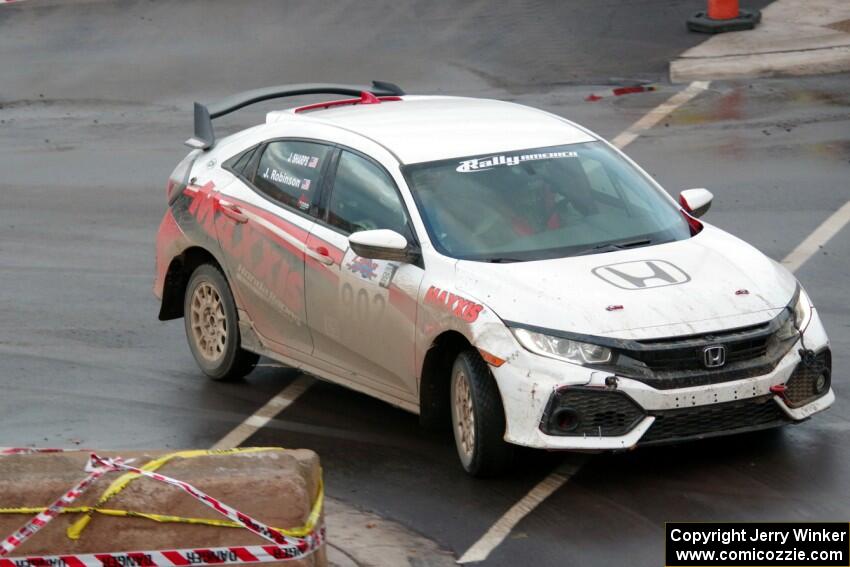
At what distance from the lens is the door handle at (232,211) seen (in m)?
9.84

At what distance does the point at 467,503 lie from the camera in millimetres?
7910

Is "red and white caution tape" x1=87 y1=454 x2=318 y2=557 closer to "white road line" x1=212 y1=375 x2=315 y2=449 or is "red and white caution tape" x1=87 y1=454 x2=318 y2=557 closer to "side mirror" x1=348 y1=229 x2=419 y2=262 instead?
"side mirror" x1=348 y1=229 x2=419 y2=262

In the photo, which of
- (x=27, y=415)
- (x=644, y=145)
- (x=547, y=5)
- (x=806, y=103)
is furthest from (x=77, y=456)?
(x=547, y=5)

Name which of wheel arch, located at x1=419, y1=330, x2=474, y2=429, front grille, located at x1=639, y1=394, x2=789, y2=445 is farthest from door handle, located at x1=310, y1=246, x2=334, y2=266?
front grille, located at x1=639, y1=394, x2=789, y2=445

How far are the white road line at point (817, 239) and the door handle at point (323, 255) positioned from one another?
4227 mm

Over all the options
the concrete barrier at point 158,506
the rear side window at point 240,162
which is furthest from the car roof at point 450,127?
the concrete barrier at point 158,506

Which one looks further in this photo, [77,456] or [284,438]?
[284,438]

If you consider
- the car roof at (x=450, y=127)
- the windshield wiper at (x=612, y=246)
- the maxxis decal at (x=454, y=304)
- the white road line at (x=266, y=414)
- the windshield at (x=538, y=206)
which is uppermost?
the car roof at (x=450, y=127)

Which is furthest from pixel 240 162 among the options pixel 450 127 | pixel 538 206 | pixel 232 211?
pixel 538 206

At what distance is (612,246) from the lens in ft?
28.1

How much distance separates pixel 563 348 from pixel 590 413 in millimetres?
334

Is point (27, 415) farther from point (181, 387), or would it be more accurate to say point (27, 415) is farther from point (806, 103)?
point (806, 103)

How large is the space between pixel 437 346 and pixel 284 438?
1410mm

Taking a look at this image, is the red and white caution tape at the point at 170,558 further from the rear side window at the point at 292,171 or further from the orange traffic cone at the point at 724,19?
the orange traffic cone at the point at 724,19
